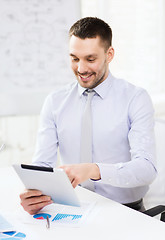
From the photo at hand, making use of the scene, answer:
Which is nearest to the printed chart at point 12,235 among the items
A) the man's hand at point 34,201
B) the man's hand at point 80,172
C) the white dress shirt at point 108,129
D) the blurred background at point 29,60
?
the man's hand at point 34,201

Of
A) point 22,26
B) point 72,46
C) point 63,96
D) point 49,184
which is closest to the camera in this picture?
point 49,184

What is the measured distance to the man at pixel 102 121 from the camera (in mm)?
1544

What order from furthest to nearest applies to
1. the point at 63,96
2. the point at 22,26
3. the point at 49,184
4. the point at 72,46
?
the point at 22,26 → the point at 63,96 → the point at 72,46 → the point at 49,184

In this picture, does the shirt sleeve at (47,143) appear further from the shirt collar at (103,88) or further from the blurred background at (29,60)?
the blurred background at (29,60)

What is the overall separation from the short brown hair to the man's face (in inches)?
0.8

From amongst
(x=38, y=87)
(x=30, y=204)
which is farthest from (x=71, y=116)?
(x=38, y=87)

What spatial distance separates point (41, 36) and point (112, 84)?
107 centimetres

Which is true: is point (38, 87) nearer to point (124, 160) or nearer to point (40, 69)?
point (40, 69)

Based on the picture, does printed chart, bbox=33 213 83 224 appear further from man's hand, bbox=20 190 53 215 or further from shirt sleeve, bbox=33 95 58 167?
shirt sleeve, bbox=33 95 58 167

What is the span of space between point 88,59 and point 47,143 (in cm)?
48

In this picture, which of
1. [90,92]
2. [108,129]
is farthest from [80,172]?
[90,92]

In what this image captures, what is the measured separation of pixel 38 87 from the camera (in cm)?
270

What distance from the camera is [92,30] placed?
63.9 inches

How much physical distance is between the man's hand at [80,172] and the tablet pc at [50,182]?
0.08 meters
